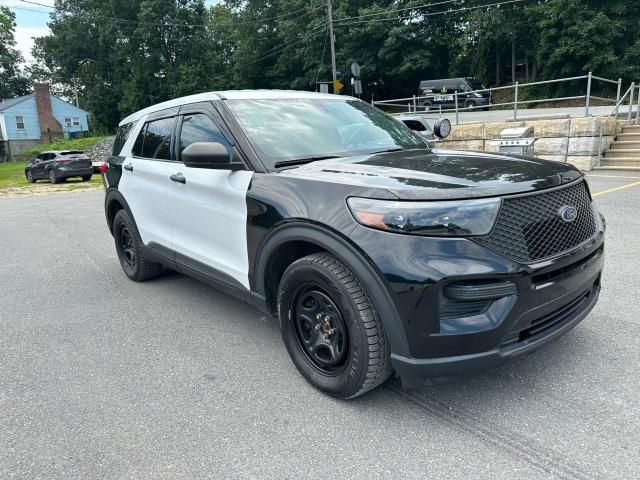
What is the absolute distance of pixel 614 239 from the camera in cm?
591

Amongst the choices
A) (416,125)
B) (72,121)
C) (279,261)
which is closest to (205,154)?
(279,261)

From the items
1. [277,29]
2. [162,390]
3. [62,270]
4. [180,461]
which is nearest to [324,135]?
[162,390]

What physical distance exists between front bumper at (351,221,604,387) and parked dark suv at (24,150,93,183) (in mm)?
22416

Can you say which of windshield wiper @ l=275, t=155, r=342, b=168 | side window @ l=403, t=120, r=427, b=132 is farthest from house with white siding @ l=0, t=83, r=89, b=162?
windshield wiper @ l=275, t=155, r=342, b=168

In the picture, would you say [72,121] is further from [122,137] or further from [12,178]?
[122,137]

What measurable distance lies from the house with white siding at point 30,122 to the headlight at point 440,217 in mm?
57614

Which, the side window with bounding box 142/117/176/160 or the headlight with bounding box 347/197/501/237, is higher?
the side window with bounding box 142/117/176/160

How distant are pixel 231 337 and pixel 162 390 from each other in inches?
31.9

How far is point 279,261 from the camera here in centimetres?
308

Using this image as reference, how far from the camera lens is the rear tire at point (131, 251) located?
4.91 metres

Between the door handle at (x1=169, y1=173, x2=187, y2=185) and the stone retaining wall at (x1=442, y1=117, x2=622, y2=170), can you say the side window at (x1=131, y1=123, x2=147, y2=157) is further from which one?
the stone retaining wall at (x1=442, y1=117, x2=622, y2=170)

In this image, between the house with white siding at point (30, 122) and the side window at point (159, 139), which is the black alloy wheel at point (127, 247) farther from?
the house with white siding at point (30, 122)

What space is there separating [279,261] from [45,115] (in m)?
57.7

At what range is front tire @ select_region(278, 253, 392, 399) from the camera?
247 centimetres
